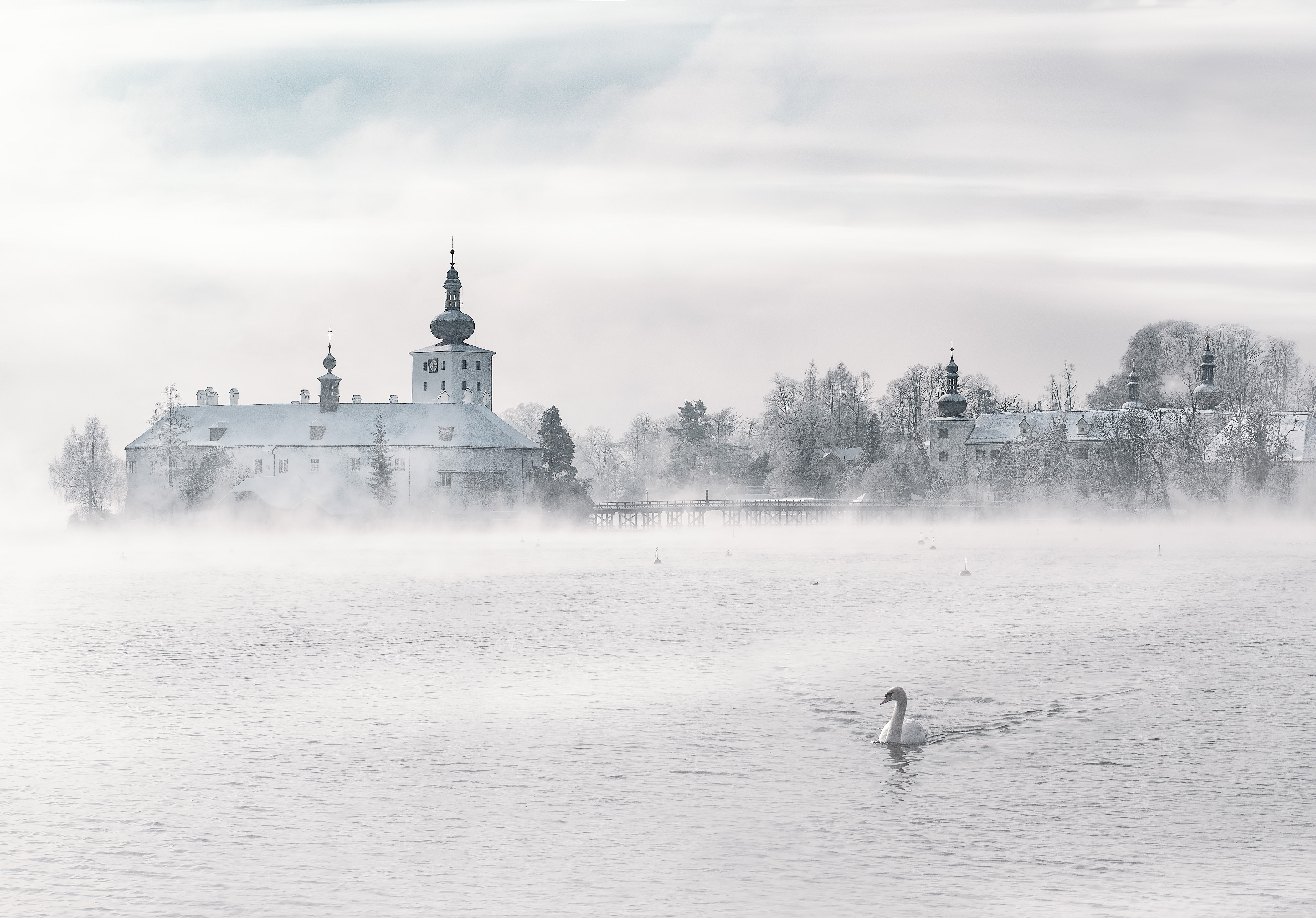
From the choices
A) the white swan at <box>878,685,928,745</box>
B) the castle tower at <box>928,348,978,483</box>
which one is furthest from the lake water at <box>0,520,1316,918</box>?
the castle tower at <box>928,348,978,483</box>

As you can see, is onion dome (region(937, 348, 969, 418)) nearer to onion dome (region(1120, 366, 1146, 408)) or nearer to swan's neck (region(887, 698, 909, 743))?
onion dome (region(1120, 366, 1146, 408))

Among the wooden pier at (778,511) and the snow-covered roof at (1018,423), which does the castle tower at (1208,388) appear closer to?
the snow-covered roof at (1018,423)

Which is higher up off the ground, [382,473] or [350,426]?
[350,426]

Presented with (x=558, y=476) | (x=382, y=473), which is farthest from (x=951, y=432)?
(x=382, y=473)

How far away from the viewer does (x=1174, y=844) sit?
19562 millimetres

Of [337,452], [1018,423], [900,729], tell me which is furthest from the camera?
[1018,423]

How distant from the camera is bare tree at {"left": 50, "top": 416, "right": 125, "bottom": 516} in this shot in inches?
5118

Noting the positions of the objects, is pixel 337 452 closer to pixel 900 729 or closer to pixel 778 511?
pixel 778 511

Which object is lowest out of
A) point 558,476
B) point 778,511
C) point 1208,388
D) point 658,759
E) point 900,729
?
point 658,759

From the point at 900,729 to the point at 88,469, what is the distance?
11726cm

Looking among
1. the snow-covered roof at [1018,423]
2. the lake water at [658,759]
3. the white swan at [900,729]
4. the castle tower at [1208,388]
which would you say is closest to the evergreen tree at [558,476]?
the snow-covered roof at [1018,423]

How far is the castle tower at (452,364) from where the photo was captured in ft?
460

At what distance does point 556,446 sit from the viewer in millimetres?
125375

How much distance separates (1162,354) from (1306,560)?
7601 centimetres
